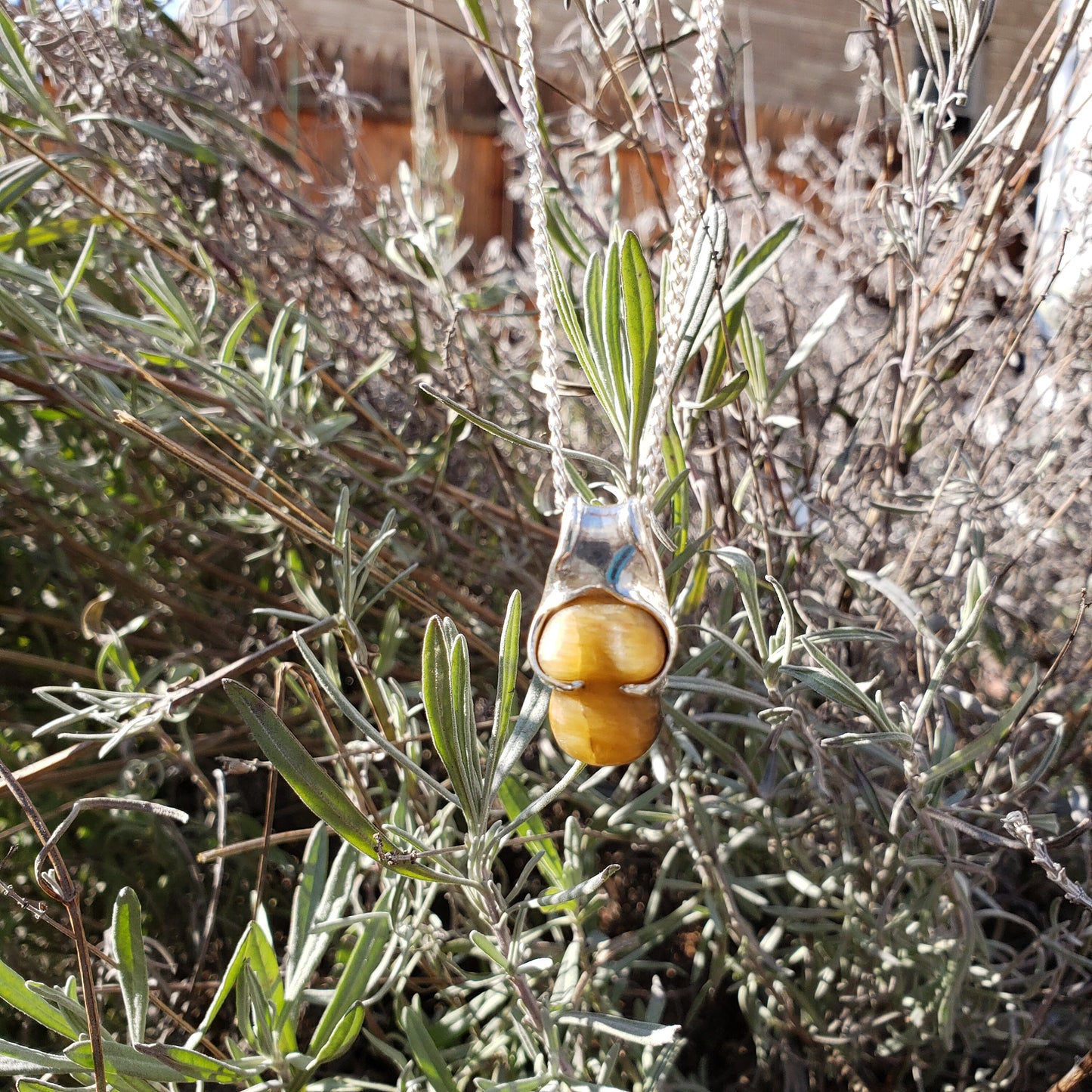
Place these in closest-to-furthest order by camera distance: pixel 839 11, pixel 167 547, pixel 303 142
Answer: pixel 167 547 < pixel 303 142 < pixel 839 11

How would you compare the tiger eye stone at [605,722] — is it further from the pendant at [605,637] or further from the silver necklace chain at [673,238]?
the silver necklace chain at [673,238]

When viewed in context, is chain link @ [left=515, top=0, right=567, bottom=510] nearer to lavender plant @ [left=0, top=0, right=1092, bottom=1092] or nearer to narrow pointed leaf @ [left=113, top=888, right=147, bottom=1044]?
lavender plant @ [left=0, top=0, right=1092, bottom=1092]

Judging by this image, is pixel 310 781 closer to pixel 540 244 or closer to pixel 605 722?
pixel 605 722

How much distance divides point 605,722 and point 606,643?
32 millimetres

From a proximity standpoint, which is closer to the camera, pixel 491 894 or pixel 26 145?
pixel 491 894

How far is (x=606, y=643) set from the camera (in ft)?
1.24

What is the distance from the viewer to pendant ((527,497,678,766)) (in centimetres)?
38

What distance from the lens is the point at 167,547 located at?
0.81m

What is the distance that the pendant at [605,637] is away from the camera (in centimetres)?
38

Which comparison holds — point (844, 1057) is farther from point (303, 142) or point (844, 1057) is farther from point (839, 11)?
point (839, 11)

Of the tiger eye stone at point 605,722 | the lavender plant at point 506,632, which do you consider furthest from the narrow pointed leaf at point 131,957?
the tiger eye stone at point 605,722

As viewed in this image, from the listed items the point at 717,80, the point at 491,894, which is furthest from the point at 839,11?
the point at 491,894

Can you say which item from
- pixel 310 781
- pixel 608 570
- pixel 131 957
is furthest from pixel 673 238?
pixel 131 957

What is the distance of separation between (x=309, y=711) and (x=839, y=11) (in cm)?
306
